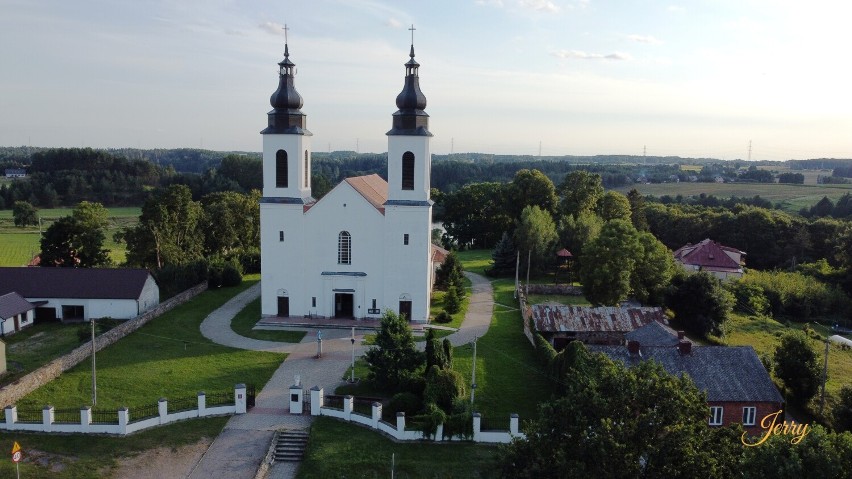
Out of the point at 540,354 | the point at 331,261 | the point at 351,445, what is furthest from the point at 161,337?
the point at 540,354

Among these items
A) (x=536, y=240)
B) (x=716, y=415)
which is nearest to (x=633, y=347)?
(x=716, y=415)

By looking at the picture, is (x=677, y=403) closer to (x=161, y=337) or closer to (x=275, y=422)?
(x=275, y=422)

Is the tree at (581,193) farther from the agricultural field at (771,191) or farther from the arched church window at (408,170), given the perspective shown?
the agricultural field at (771,191)

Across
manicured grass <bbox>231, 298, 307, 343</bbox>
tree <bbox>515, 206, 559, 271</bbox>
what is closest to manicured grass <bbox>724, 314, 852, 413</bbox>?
tree <bbox>515, 206, 559, 271</bbox>

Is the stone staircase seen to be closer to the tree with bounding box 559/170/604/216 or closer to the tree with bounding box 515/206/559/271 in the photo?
the tree with bounding box 515/206/559/271

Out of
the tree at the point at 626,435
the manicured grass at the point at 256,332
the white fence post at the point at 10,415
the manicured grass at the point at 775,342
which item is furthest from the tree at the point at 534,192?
the tree at the point at 626,435

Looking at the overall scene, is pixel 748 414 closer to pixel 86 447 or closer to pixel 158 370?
pixel 86 447
